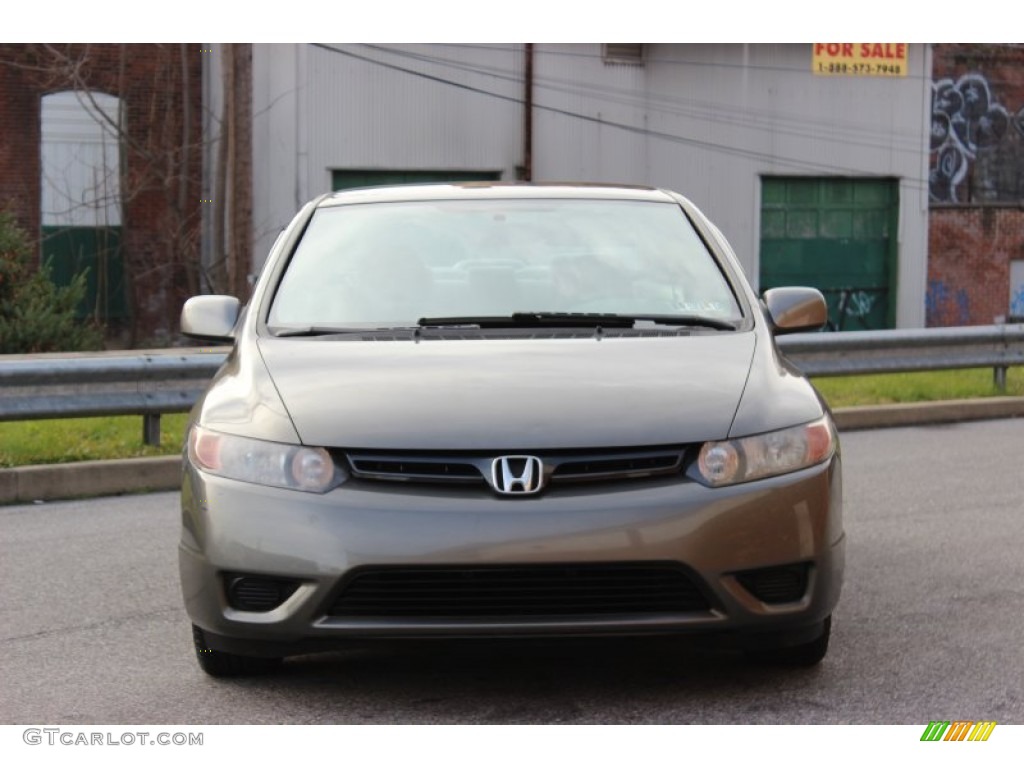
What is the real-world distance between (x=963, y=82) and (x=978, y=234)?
3581mm

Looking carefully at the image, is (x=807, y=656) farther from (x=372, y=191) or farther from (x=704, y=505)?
(x=372, y=191)

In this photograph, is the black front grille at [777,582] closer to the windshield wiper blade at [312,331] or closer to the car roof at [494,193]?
the windshield wiper blade at [312,331]

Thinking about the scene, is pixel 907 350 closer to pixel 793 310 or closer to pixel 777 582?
pixel 793 310

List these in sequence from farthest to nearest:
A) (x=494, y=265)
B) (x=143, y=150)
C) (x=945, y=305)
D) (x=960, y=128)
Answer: (x=960, y=128), (x=945, y=305), (x=143, y=150), (x=494, y=265)

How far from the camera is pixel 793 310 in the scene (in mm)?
5770

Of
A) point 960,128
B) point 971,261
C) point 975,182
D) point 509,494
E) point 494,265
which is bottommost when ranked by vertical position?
point 509,494

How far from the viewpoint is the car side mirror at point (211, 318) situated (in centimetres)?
575

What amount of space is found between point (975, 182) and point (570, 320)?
34.7 meters

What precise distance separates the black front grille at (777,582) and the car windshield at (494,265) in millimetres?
1139

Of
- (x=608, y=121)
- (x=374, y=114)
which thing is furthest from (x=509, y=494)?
(x=608, y=121)

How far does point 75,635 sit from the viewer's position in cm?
575

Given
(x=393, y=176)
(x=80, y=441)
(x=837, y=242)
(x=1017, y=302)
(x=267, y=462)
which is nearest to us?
(x=267, y=462)

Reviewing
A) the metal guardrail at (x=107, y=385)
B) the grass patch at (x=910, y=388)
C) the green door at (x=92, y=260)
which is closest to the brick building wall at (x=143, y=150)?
the green door at (x=92, y=260)
